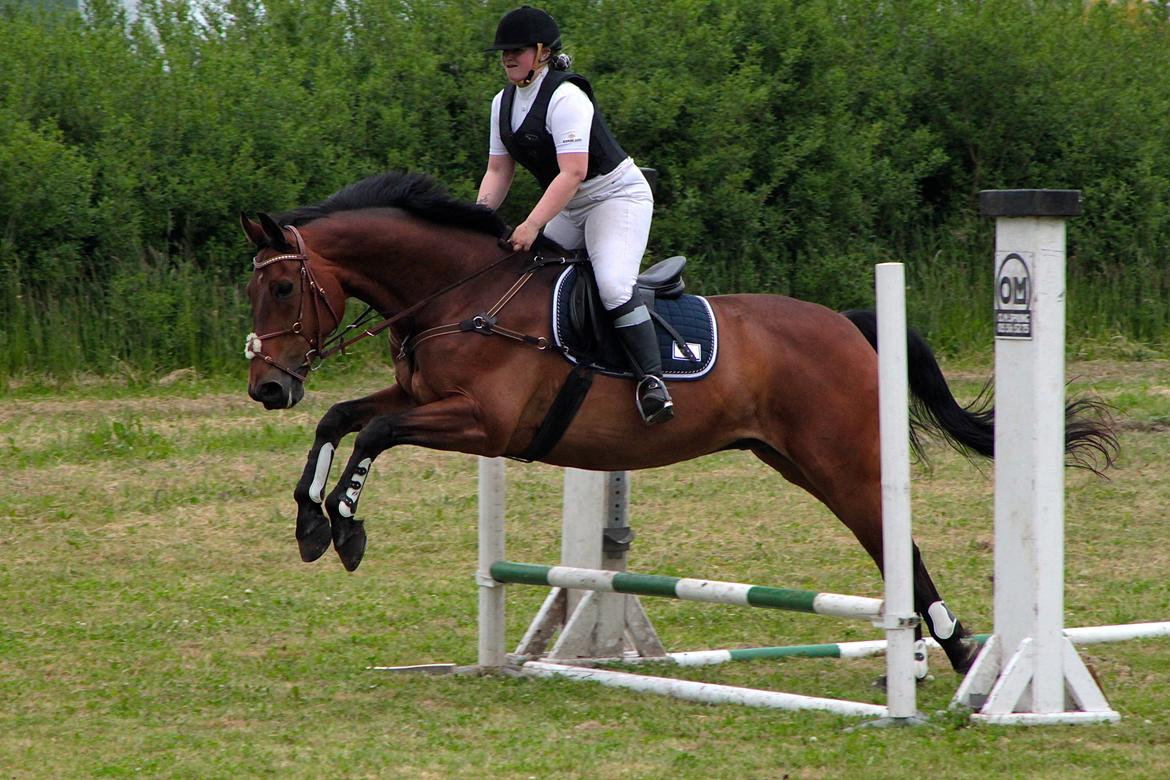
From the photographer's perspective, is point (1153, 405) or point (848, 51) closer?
point (1153, 405)

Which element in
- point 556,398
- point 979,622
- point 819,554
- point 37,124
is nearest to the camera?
point 556,398

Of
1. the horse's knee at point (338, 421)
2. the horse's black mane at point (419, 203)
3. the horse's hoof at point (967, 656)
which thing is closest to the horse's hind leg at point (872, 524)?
the horse's hoof at point (967, 656)

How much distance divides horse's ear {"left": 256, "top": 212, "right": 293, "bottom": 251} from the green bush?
7145mm

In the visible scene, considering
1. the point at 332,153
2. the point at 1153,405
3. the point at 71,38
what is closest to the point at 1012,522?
the point at 1153,405

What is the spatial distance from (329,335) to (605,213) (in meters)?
1.09

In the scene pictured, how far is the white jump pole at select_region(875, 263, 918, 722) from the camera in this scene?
4531 mm

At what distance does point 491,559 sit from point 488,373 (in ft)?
2.88

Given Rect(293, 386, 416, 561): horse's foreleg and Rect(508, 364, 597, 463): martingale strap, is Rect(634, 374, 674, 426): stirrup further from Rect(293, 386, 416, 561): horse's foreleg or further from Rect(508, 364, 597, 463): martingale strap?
Rect(293, 386, 416, 561): horse's foreleg

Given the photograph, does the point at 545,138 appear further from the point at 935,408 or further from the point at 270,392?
the point at 935,408

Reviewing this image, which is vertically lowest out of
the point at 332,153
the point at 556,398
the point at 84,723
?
the point at 84,723

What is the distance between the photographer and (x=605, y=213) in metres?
5.40

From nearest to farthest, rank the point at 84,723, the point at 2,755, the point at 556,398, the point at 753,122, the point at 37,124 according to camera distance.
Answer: the point at 2,755
the point at 84,723
the point at 556,398
the point at 37,124
the point at 753,122

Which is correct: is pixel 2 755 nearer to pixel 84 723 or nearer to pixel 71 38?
pixel 84 723

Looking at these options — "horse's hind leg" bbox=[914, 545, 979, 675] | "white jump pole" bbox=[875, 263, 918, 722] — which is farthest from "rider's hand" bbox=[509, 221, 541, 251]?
"horse's hind leg" bbox=[914, 545, 979, 675]
